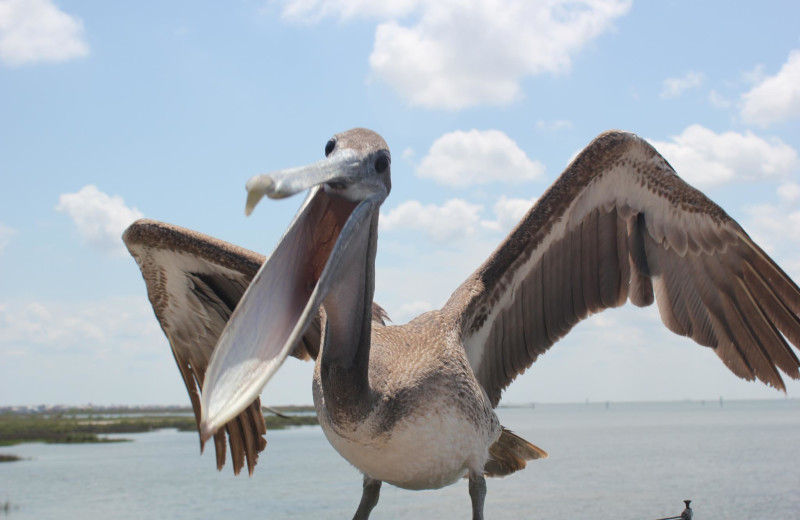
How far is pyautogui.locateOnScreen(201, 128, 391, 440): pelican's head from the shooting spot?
103 inches

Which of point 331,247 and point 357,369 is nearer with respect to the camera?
point 331,247

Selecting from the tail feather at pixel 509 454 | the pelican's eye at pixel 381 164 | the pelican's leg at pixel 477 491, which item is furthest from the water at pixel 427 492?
the pelican's eye at pixel 381 164

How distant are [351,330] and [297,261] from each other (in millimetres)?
947

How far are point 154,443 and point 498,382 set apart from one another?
81397 mm

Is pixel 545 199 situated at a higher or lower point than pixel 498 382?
higher

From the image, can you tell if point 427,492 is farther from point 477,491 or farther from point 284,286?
point 284,286

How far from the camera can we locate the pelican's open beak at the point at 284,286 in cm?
260

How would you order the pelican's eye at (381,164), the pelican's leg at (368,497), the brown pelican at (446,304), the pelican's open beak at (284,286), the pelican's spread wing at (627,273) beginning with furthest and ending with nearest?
the pelican's spread wing at (627,273) → the pelican's leg at (368,497) → the pelican's eye at (381,164) → the brown pelican at (446,304) → the pelican's open beak at (284,286)

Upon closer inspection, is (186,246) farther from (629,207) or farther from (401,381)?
(629,207)

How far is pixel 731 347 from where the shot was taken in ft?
19.9

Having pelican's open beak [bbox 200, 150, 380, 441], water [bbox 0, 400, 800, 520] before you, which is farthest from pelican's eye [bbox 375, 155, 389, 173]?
water [bbox 0, 400, 800, 520]

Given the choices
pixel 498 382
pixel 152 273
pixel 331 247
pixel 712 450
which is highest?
pixel 152 273

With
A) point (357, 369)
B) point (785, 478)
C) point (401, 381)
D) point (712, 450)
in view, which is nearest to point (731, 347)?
point (401, 381)

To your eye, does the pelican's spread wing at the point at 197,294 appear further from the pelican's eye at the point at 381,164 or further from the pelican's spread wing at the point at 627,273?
the pelican's eye at the point at 381,164
